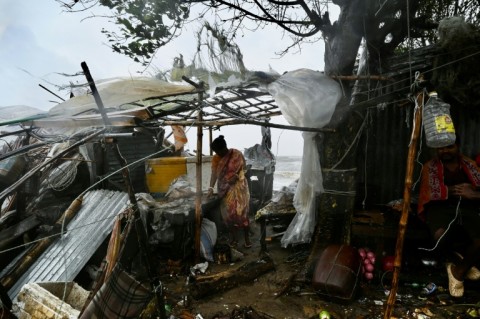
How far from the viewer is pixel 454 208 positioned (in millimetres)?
4836

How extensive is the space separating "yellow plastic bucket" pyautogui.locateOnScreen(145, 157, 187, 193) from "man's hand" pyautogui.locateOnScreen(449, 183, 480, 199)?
20.5 feet

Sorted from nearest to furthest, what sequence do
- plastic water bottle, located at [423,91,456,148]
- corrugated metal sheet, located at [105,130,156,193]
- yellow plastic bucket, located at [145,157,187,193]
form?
1. plastic water bottle, located at [423,91,456,148]
2. yellow plastic bucket, located at [145,157,187,193]
3. corrugated metal sheet, located at [105,130,156,193]

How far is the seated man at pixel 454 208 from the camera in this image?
4504 millimetres

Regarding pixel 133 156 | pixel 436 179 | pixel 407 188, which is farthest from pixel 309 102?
pixel 133 156

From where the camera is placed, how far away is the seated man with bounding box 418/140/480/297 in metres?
4.50

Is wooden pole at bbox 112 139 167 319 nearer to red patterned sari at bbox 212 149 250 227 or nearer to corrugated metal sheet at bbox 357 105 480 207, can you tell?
red patterned sari at bbox 212 149 250 227

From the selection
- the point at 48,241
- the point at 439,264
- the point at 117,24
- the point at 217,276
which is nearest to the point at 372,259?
the point at 439,264

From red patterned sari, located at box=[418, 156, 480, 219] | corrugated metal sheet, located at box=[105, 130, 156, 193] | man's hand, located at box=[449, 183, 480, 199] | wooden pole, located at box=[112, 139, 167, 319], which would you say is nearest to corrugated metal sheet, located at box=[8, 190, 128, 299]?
wooden pole, located at box=[112, 139, 167, 319]

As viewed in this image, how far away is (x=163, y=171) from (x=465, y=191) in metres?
6.94

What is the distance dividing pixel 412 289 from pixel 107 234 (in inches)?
221

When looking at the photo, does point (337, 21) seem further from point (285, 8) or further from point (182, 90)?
point (182, 90)

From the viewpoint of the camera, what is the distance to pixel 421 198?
522cm

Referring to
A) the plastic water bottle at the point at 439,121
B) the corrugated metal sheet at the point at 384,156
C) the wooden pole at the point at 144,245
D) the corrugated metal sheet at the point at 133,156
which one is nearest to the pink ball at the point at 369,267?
the corrugated metal sheet at the point at 384,156

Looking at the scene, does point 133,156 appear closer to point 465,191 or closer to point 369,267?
point 369,267
